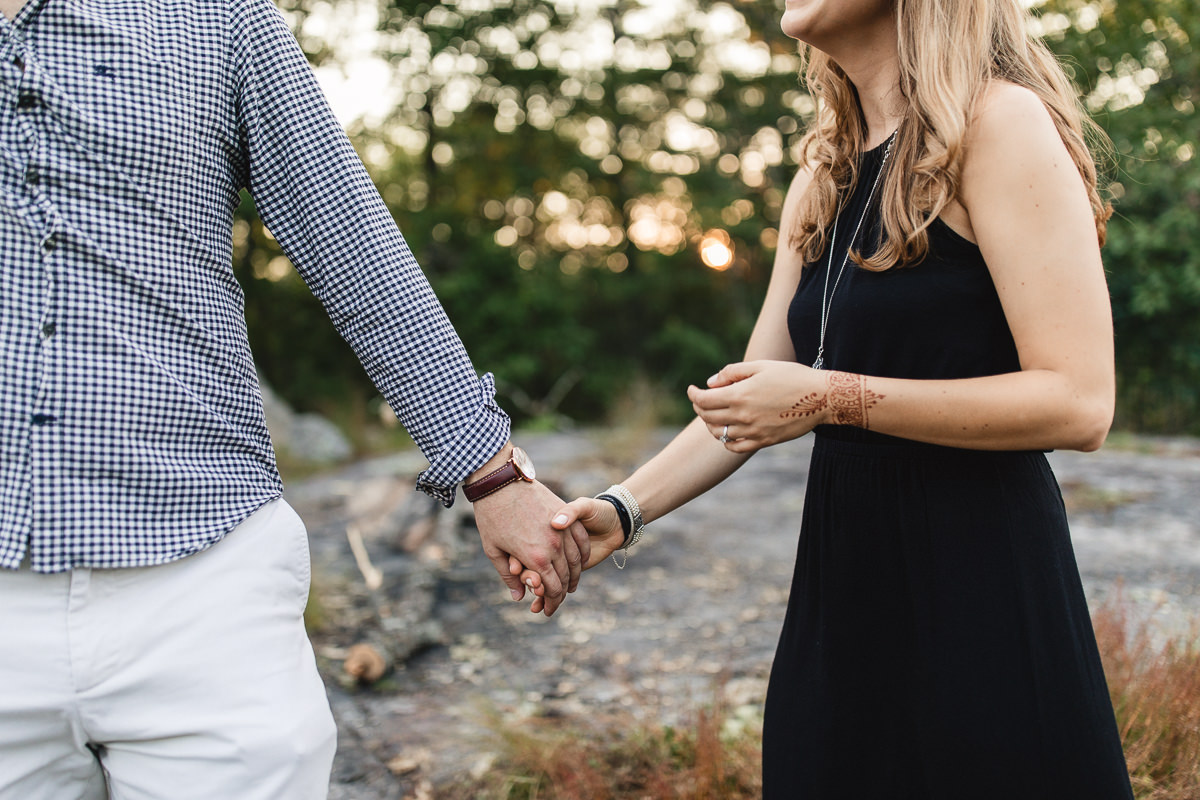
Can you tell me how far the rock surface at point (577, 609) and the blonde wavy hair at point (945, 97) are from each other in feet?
5.75

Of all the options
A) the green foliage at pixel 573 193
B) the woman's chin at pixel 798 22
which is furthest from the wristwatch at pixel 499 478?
the green foliage at pixel 573 193

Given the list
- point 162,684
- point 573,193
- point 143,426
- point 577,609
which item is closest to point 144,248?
point 143,426

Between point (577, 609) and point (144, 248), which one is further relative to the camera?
point (577, 609)

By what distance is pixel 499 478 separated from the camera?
5.67ft

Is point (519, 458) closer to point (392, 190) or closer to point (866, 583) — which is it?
point (866, 583)

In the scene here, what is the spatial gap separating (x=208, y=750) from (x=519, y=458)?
736 mm

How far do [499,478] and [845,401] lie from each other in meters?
0.65

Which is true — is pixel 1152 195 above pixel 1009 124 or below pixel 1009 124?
below

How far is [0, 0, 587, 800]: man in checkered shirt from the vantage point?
3.98 ft

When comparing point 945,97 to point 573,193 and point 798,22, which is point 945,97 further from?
point 573,193

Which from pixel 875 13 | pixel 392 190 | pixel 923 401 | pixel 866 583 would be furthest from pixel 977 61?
pixel 392 190

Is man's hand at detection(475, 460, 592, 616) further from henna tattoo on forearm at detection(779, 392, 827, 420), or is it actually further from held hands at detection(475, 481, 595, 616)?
henna tattoo on forearm at detection(779, 392, 827, 420)

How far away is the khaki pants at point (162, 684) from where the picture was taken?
1203mm

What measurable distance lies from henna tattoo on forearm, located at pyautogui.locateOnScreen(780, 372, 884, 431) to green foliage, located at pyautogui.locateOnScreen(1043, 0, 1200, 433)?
Answer: 1153 centimetres
